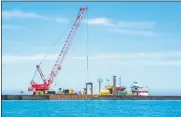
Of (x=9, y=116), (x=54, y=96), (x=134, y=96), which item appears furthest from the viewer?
(x=134, y=96)

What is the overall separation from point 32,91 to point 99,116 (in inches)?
2645

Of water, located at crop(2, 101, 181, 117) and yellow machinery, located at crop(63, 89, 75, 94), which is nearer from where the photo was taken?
water, located at crop(2, 101, 181, 117)

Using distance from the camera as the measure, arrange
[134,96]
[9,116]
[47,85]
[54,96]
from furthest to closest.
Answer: [134,96] → [54,96] → [47,85] → [9,116]

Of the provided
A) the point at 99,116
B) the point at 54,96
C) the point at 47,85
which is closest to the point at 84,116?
the point at 99,116

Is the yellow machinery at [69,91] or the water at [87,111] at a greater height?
the yellow machinery at [69,91]

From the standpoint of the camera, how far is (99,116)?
6569 cm

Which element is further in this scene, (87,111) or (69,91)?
(69,91)

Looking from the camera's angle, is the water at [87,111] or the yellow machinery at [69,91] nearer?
the water at [87,111]

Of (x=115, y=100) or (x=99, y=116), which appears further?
(x=115, y=100)

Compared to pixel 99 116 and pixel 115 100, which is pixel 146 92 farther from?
pixel 99 116

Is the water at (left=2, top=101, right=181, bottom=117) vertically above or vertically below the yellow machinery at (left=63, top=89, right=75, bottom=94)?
below

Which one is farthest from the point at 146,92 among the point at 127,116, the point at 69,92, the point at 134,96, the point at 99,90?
the point at 127,116

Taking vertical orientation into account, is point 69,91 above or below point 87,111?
above

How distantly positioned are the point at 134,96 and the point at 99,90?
11.7m
